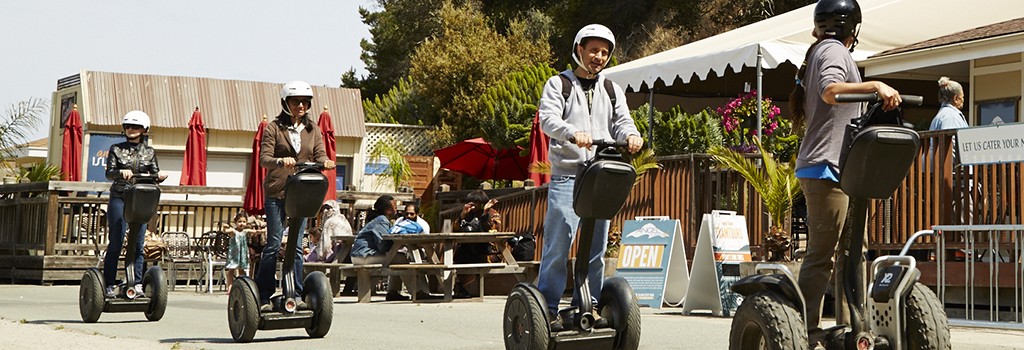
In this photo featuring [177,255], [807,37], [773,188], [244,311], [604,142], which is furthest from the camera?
[177,255]

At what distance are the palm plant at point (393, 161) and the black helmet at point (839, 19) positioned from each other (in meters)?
26.4

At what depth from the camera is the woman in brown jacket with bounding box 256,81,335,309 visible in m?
8.49

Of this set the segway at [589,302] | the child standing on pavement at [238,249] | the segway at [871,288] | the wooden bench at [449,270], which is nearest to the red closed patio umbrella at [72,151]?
the child standing on pavement at [238,249]

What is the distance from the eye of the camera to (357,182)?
37.8 metres

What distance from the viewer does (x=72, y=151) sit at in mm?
23719

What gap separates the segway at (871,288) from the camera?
4.99 metres

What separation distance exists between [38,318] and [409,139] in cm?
2704

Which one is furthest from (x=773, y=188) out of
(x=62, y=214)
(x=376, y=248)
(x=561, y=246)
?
(x=62, y=214)

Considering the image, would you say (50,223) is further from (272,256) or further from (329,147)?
(272,256)

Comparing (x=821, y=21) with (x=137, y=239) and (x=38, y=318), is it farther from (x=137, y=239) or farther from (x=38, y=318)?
(x=38, y=318)

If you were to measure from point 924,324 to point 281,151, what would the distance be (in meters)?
4.95

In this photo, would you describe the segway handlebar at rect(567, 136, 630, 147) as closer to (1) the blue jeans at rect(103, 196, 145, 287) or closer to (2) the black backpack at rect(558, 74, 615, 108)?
(2) the black backpack at rect(558, 74, 615, 108)

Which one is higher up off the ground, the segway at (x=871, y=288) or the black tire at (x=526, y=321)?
the segway at (x=871, y=288)

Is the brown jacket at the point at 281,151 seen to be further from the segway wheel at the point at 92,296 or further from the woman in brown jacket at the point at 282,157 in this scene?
the segway wheel at the point at 92,296
